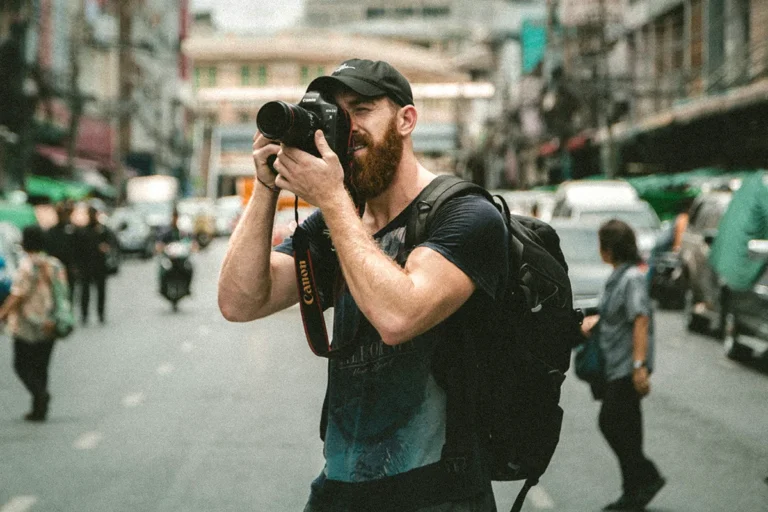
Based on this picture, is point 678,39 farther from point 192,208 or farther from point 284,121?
point 284,121

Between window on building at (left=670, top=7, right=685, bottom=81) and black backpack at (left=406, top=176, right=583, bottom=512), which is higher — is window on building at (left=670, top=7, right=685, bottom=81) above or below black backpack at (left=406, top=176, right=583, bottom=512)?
above

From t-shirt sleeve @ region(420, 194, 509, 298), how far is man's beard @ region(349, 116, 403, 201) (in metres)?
0.16

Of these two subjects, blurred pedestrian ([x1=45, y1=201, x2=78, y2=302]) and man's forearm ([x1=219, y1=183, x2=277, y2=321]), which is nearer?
man's forearm ([x1=219, y1=183, x2=277, y2=321])

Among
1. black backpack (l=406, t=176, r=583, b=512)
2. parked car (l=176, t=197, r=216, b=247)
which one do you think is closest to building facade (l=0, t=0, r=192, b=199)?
parked car (l=176, t=197, r=216, b=247)

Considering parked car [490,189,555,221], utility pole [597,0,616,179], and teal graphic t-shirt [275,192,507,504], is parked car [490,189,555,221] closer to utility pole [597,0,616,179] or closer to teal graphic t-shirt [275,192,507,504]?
utility pole [597,0,616,179]

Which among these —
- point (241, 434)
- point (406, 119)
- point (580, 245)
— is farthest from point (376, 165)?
point (580, 245)

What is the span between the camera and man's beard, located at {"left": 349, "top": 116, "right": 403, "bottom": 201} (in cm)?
294

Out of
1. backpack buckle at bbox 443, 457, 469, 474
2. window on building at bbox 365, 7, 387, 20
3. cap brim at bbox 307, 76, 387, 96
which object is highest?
window on building at bbox 365, 7, 387, 20

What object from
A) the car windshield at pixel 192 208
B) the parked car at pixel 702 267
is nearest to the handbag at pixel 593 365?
the parked car at pixel 702 267

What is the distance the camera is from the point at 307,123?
9.04 feet

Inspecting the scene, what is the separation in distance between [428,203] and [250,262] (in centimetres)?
50

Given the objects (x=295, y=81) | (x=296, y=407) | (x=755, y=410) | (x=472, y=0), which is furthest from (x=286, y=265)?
(x=472, y=0)

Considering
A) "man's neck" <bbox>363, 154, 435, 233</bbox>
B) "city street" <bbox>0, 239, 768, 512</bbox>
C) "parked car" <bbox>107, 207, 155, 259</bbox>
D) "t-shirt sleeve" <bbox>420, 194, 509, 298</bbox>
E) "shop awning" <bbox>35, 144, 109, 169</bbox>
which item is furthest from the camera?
"shop awning" <bbox>35, 144, 109, 169</bbox>

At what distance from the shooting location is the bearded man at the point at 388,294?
2797 mm
